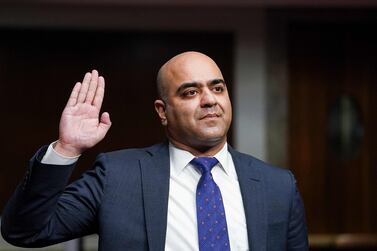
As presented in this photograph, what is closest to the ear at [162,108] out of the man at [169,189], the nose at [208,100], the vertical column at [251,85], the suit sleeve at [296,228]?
the man at [169,189]

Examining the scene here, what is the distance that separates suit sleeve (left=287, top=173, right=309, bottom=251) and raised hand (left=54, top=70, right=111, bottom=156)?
0.56m

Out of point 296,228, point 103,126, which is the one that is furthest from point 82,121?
point 296,228

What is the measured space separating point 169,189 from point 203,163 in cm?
11

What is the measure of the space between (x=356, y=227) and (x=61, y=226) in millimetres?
3145

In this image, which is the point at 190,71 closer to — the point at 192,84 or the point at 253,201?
the point at 192,84

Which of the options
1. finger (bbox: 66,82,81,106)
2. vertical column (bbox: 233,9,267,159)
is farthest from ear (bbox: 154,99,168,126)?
vertical column (bbox: 233,9,267,159)

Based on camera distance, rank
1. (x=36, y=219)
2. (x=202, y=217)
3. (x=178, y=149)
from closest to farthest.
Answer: (x=36, y=219) < (x=202, y=217) < (x=178, y=149)

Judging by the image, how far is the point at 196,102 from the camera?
5.51 feet

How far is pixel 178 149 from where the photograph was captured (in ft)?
5.74

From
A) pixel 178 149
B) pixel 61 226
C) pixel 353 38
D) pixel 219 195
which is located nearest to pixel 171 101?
pixel 178 149

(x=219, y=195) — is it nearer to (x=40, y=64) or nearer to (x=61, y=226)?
(x=61, y=226)

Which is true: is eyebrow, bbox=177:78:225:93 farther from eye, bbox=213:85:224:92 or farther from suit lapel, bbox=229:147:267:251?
suit lapel, bbox=229:147:267:251

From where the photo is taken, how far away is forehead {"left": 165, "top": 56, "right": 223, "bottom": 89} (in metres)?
1.70

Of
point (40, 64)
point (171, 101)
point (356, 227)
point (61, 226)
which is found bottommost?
point (356, 227)
